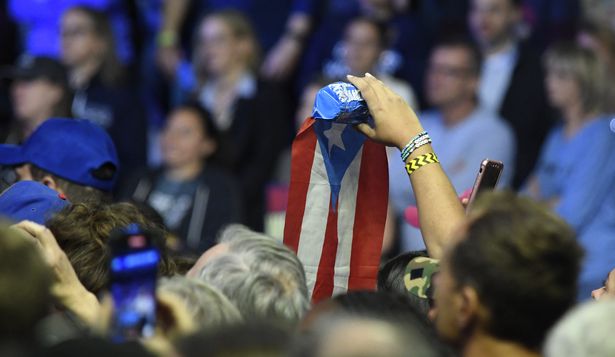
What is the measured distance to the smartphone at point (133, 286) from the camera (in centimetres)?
267

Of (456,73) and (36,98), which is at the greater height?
(456,73)

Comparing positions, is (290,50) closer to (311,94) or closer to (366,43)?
(366,43)

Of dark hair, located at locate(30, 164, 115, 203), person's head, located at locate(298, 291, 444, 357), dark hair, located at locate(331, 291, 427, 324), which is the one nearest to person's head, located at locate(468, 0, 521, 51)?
dark hair, located at locate(30, 164, 115, 203)

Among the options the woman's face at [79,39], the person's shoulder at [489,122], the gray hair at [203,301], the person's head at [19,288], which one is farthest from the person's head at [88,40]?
the person's head at [19,288]

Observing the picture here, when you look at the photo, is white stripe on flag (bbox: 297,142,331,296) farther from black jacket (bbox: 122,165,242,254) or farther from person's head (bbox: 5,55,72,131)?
black jacket (bbox: 122,165,242,254)

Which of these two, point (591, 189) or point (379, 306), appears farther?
point (591, 189)

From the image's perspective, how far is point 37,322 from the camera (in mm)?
2449

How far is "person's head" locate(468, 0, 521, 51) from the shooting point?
8344mm

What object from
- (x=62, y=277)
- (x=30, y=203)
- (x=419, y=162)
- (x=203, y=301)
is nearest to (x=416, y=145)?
(x=419, y=162)

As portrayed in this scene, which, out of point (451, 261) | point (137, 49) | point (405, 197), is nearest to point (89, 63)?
point (137, 49)

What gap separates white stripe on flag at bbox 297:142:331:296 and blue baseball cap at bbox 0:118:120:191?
1133mm

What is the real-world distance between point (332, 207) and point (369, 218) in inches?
5.4

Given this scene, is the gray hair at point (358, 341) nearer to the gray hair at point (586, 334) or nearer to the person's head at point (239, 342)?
the person's head at point (239, 342)

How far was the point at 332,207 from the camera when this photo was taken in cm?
411
